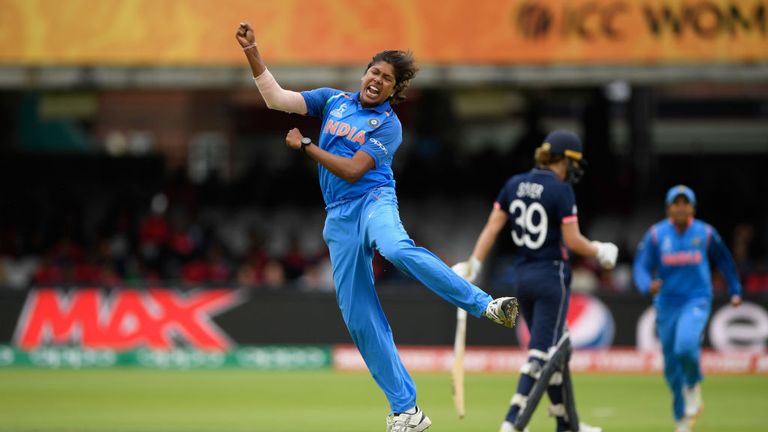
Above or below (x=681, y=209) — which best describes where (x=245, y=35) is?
above

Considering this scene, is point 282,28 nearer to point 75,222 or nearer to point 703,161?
point 75,222

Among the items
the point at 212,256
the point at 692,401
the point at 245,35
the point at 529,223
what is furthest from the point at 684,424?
the point at 212,256

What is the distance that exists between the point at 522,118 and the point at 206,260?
25.8 feet

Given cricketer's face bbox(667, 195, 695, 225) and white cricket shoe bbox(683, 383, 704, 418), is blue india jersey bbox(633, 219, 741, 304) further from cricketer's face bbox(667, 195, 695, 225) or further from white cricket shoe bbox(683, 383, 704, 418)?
white cricket shoe bbox(683, 383, 704, 418)

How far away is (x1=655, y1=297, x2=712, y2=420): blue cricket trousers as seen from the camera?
31.5 feet

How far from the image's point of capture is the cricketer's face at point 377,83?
7.30m

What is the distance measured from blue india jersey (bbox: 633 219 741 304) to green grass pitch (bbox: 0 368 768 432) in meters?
1.14

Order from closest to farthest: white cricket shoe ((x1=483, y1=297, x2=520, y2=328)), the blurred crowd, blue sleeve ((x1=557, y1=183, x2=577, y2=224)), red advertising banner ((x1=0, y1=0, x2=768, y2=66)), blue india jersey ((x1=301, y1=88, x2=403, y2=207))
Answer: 1. white cricket shoe ((x1=483, y1=297, x2=520, y2=328))
2. blue india jersey ((x1=301, y1=88, x2=403, y2=207))
3. blue sleeve ((x1=557, y1=183, x2=577, y2=224))
4. red advertising banner ((x1=0, y1=0, x2=768, y2=66))
5. the blurred crowd

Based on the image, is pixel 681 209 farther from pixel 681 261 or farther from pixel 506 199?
pixel 506 199

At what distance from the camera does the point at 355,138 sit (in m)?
7.25

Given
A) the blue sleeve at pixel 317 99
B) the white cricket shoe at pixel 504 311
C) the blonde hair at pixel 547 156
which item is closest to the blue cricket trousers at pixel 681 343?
the blonde hair at pixel 547 156

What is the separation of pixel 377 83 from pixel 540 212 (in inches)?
67.8

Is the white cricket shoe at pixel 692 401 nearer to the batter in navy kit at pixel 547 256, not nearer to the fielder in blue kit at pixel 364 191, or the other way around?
the batter in navy kit at pixel 547 256

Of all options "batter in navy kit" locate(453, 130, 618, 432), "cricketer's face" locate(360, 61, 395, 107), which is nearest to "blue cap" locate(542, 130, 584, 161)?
"batter in navy kit" locate(453, 130, 618, 432)
